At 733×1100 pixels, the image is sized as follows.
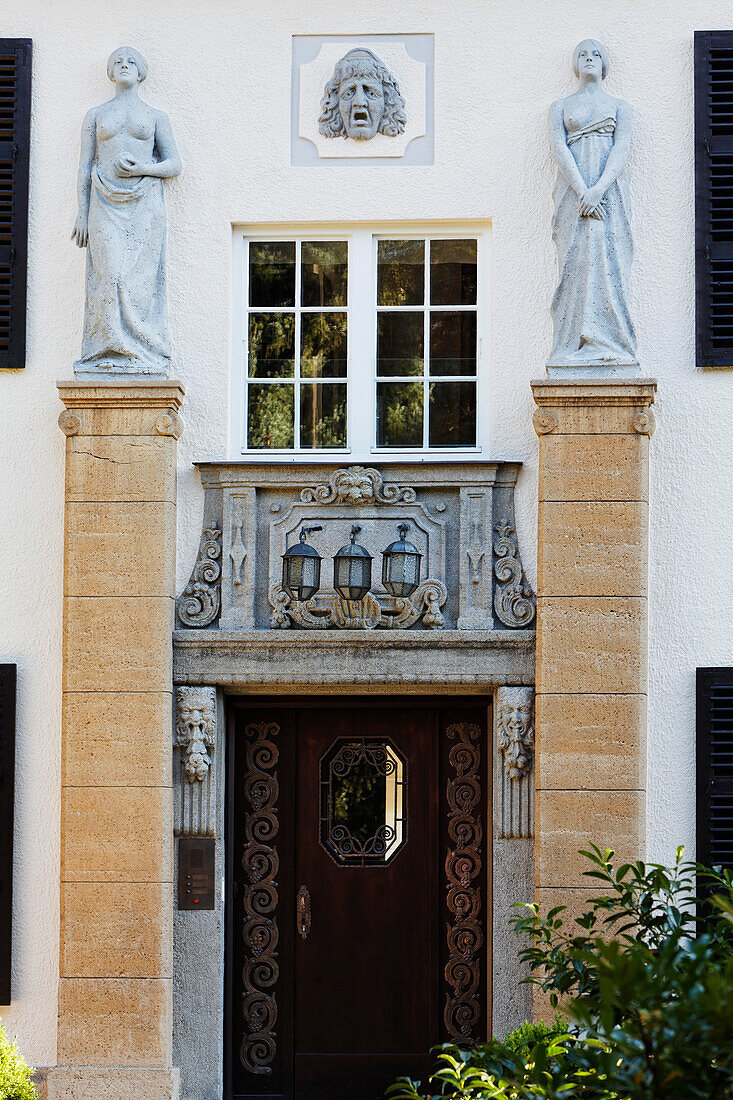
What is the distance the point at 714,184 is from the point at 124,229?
11.0 ft

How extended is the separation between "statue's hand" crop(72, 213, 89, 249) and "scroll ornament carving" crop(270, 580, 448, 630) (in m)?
2.25

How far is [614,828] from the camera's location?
7102mm

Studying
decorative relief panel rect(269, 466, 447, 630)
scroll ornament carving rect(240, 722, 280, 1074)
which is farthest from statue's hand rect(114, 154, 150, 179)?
scroll ornament carving rect(240, 722, 280, 1074)

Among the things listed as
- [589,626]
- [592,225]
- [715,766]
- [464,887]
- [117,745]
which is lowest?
[464,887]

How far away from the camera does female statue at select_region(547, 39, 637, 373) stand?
734 centimetres

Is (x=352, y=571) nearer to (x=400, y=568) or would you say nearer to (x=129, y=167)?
(x=400, y=568)

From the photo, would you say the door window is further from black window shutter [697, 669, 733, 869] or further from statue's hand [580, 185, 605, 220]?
statue's hand [580, 185, 605, 220]

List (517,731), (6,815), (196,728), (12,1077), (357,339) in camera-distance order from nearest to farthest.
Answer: (12,1077)
(517,731)
(196,728)
(6,815)
(357,339)

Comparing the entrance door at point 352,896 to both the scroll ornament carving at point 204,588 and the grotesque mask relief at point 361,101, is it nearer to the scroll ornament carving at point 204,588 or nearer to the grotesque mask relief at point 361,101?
the scroll ornament carving at point 204,588

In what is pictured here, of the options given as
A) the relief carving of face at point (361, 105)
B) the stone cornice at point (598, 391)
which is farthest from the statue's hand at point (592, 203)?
the relief carving of face at point (361, 105)

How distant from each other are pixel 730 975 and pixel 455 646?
411 centimetres

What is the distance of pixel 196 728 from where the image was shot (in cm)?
742

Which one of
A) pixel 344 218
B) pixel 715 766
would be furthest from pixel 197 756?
pixel 344 218

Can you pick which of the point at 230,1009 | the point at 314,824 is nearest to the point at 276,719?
the point at 314,824
